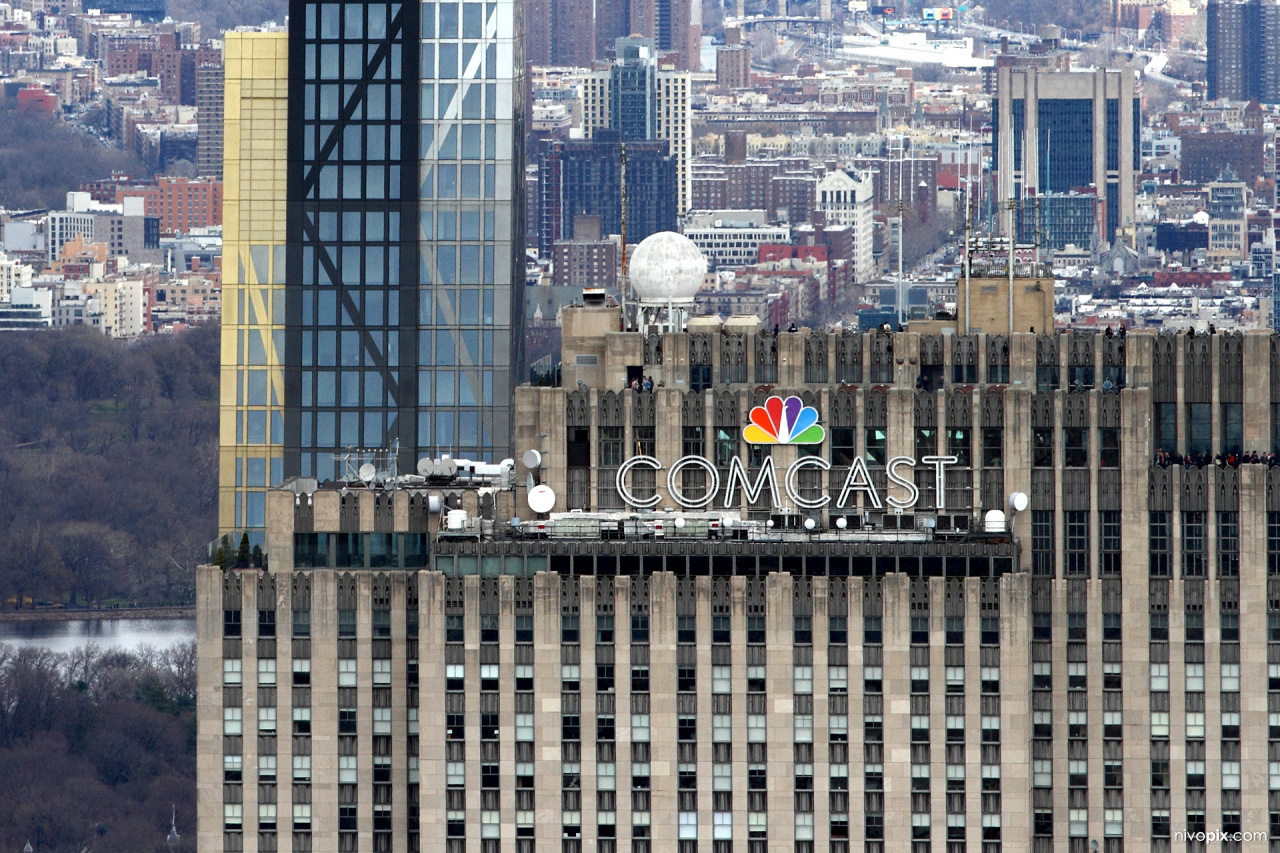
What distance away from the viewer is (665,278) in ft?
456

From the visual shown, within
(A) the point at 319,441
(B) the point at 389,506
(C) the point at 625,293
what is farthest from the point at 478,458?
(B) the point at 389,506

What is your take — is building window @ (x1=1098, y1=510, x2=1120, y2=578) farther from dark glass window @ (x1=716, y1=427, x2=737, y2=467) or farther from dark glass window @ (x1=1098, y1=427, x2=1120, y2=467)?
dark glass window @ (x1=716, y1=427, x2=737, y2=467)

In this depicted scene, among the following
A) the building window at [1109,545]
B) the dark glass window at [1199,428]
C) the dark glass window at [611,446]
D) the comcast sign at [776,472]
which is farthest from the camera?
the dark glass window at [1199,428]

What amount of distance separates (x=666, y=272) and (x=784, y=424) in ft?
57.5

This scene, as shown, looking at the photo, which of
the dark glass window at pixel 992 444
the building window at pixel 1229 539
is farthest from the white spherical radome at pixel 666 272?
the building window at pixel 1229 539

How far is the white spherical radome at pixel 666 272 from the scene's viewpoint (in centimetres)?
13900

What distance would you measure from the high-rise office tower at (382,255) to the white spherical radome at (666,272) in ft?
147

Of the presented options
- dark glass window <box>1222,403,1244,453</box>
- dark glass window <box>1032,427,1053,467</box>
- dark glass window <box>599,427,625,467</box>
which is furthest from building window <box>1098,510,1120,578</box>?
dark glass window <box>599,427,625,467</box>

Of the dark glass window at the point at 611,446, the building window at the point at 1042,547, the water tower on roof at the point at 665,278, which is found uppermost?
the water tower on roof at the point at 665,278

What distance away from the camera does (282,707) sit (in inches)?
4749

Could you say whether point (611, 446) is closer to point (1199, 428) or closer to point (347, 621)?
point (347, 621)

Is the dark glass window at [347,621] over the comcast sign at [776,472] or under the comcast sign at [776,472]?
under

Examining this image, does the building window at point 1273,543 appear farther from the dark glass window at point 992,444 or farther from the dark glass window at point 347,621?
the dark glass window at point 347,621

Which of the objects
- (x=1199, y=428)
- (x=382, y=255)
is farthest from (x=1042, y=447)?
(x=382, y=255)
